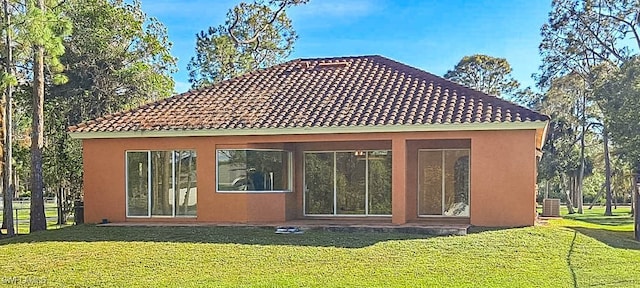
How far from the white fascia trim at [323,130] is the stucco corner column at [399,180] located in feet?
1.48

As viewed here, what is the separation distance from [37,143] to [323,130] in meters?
8.61

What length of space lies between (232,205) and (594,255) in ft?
30.5

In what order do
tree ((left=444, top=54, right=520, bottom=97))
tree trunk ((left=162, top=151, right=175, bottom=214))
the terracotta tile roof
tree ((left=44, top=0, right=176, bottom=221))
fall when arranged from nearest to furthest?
the terracotta tile roof, tree trunk ((left=162, top=151, right=175, bottom=214)), tree ((left=44, top=0, right=176, bottom=221)), tree ((left=444, top=54, right=520, bottom=97))

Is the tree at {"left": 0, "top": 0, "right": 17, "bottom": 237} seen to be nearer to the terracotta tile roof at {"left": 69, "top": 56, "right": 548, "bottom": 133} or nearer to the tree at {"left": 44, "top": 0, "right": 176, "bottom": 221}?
the tree at {"left": 44, "top": 0, "right": 176, "bottom": 221}

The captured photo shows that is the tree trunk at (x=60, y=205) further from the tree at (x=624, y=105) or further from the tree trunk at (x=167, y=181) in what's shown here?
the tree at (x=624, y=105)

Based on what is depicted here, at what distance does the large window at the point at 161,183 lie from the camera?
18.7 m

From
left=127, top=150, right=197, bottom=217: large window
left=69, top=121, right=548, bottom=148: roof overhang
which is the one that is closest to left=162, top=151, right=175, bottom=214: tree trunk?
left=127, top=150, right=197, bottom=217: large window

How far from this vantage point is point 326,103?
19000mm

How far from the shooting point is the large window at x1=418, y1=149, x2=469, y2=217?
18953 mm

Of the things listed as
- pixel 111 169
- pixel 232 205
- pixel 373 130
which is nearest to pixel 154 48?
pixel 111 169

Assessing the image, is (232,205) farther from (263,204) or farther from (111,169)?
(111,169)

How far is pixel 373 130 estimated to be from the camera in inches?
668

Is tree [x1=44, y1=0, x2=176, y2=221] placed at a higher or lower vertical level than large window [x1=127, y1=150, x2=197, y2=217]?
higher

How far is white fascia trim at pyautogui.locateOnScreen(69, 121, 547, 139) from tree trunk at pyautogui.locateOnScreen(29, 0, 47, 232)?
149 cm
